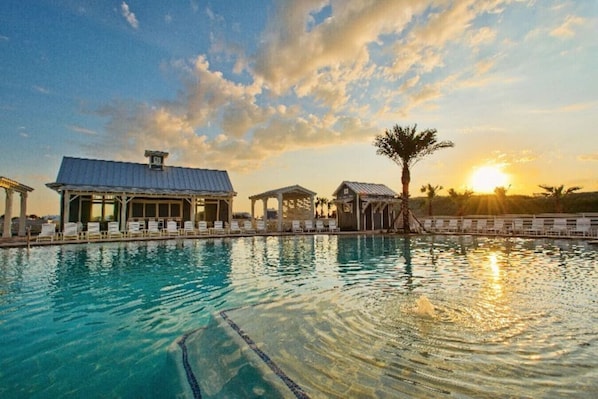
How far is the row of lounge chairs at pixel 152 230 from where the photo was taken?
16469 mm

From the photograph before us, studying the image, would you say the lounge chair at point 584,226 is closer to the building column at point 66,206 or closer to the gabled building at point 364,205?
the gabled building at point 364,205

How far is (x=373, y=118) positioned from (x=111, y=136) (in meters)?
18.0

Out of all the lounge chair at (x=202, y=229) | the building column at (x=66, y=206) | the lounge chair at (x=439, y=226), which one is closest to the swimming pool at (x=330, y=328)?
the building column at (x=66, y=206)

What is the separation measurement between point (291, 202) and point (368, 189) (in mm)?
7755

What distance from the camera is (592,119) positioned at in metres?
12.0

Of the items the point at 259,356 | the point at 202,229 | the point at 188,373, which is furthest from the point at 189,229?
the point at 259,356

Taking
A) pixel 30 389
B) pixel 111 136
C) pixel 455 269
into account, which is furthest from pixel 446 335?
pixel 111 136

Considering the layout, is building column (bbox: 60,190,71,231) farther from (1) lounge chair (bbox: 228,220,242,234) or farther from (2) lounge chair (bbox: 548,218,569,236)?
(2) lounge chair (bbox: 548,218,569,236)

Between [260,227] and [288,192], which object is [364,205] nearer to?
[288,192]

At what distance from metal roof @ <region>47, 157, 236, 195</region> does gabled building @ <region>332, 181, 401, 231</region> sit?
10.3 m

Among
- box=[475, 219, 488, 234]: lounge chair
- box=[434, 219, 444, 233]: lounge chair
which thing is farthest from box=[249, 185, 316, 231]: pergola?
box=[475, 219, 488, 234]: lounge chair

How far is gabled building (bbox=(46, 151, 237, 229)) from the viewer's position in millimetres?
19297

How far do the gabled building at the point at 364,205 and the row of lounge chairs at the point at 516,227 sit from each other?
390 centimetres

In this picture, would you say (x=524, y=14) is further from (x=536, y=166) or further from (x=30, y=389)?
(x=536, y=166)
